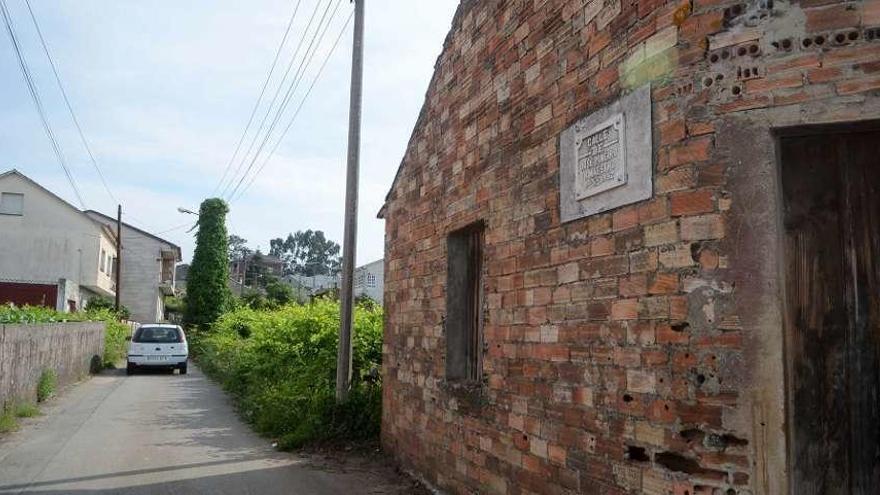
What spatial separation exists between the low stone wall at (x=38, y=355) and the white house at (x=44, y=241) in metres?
16.0

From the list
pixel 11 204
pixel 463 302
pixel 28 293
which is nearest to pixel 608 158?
pixel 463 302

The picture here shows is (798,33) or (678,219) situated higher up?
(798,33)

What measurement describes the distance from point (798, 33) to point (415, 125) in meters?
4.71

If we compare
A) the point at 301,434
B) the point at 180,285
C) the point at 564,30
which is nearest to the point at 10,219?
the point at 301,434

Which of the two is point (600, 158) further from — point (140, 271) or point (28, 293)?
point (140, 271)

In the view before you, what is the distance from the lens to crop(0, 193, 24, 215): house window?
33000 millimetres

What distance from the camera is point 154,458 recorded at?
313 inches

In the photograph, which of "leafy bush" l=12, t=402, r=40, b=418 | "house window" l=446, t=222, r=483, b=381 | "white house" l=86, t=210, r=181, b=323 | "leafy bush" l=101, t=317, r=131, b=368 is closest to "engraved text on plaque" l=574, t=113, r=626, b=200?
"house window" l=446, t=222, r=483, b=381

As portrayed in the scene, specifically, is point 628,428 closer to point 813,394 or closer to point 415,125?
point 813,394

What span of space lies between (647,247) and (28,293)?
33.8m

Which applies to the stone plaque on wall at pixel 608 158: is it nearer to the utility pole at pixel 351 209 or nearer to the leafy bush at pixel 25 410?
the utility pole at pixel 351 209

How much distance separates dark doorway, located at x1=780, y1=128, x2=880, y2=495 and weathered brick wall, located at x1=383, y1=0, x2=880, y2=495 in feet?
0.51

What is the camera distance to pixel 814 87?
3053mm

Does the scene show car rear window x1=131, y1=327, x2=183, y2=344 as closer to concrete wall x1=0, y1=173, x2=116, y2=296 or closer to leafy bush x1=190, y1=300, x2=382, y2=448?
leafy bush x1=190, y1=300, x2=382, y2=448
